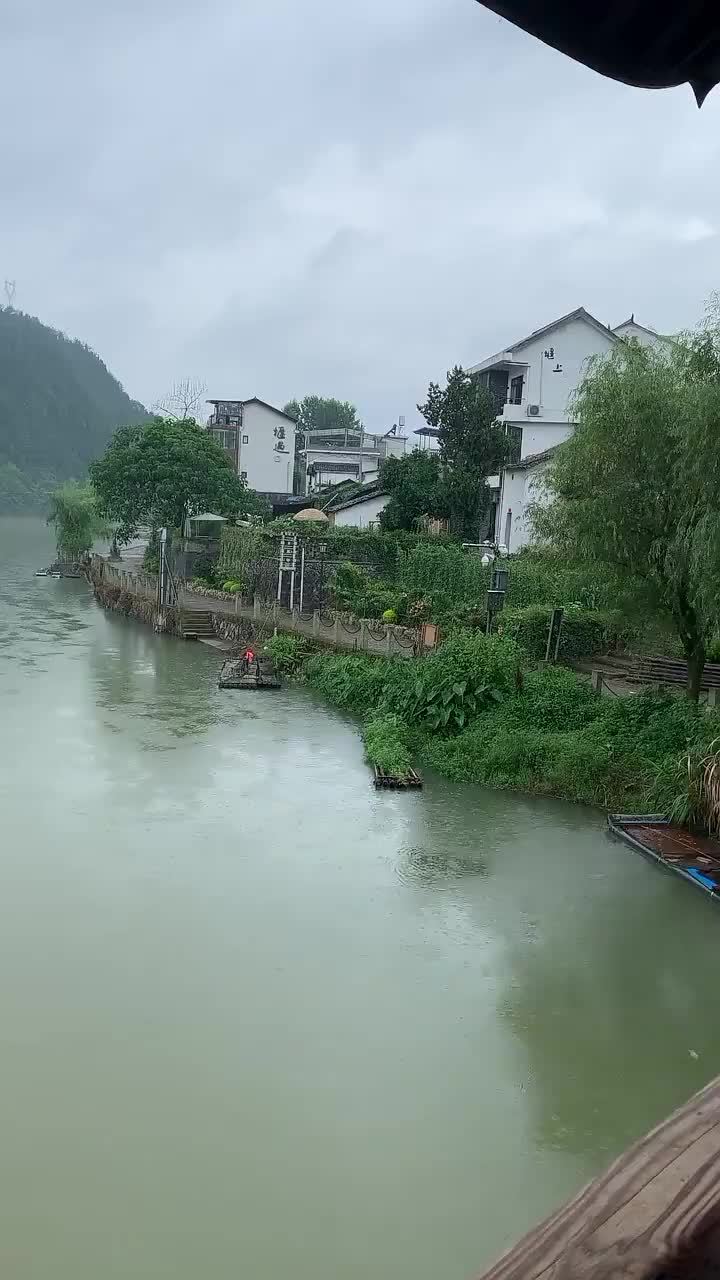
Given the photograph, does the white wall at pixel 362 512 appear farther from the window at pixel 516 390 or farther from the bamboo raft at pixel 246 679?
the bamboo raft at pixel 246 679

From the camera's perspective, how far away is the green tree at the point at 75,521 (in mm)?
41656

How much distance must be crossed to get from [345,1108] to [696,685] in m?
8.56

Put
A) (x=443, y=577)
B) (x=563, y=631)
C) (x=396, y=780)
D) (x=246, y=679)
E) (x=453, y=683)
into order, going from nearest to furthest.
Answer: (x=396, y=780)
(x=453, y=683)
(x=563, y=631)
(x=246, y=679)
(x=443, y=577)

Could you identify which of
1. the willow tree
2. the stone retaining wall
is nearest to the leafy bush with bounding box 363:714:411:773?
the willow tree

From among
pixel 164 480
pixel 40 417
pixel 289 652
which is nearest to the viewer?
pixel 289 652

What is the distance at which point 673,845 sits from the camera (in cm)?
1089

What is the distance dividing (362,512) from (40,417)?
276 ft

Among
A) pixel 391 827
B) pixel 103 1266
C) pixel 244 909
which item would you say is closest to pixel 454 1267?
pixel 103 1266

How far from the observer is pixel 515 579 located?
69.4 feet

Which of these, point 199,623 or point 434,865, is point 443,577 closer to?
point 199,623

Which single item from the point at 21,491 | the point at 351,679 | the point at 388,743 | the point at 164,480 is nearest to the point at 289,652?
the point at 351,679

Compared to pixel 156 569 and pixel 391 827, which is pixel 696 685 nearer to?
pixel 391 827

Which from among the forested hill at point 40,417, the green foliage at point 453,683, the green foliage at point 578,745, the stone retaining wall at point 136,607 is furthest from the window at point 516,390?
the forested hill at point 40,417

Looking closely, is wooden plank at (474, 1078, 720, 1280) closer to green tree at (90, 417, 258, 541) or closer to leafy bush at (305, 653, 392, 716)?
leafy bush at (305, 653, 392, 716)
